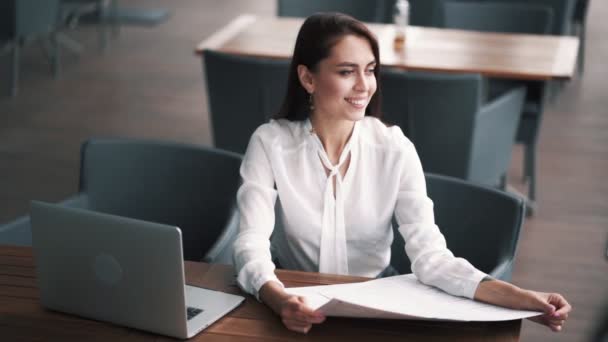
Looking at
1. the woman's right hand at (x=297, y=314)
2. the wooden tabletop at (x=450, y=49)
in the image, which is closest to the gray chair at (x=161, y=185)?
the woman's right hand at (x=297, y=314)

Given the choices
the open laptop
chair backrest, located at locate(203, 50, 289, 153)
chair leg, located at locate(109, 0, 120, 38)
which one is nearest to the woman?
the open laptop

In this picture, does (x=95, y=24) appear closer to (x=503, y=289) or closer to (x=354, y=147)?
(x=354, y=147)

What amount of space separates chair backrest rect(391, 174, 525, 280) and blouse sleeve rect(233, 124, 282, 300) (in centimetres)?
54

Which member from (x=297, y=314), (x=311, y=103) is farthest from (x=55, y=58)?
(x=297, y=314)

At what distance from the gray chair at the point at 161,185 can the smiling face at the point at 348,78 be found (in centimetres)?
61

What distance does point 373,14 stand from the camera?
575 cm

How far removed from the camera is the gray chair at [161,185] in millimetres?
2818

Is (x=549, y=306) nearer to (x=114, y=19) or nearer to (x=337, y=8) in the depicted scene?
(x=337, y=8)

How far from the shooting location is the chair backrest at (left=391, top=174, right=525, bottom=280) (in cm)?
244

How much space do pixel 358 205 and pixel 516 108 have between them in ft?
6.49

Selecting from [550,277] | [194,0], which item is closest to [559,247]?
[550,277]

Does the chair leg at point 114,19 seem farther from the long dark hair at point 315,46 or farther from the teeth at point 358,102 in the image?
the teeth at point 358,102

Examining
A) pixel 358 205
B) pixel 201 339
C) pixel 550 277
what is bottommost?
pixel 550 277

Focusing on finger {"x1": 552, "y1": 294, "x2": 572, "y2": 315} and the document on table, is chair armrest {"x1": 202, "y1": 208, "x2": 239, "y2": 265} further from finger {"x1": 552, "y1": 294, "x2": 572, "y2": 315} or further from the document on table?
finger {"x1": 552, "y1": 294, "x2": 572, "y2": 315}
